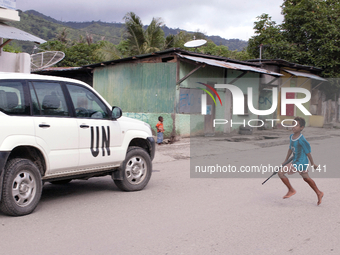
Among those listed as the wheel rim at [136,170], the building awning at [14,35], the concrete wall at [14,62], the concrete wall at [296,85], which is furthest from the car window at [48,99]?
the concrete wall at [296,85]

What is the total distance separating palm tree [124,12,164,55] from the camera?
84.6ft

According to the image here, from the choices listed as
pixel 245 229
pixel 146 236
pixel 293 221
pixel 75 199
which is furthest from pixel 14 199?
pixel 293 221

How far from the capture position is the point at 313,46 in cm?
2472

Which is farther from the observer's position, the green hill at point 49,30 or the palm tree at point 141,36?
the green hill at point 49,30

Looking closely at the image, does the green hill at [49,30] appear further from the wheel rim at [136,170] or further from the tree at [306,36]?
the wheel rim at [136,170]

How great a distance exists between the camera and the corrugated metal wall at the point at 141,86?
1541 cm

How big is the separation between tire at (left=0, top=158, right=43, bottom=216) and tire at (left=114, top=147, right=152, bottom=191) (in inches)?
65.6

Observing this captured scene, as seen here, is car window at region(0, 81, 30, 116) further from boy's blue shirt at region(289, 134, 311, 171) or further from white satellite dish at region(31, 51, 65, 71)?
white satellite dish at region(31, 51, 65, 71)

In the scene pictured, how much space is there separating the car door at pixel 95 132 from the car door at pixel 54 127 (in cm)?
15

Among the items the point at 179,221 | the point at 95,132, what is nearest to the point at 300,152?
the point at 179,221

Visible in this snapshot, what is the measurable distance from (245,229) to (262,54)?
2376 centimetres

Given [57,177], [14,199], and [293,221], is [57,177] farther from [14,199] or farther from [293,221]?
[293,221]

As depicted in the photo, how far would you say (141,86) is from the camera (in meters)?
16.4

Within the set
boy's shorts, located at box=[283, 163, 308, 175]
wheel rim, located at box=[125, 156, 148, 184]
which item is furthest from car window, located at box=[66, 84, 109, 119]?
boy's shorts, located at box=[283, 163, 308, 175]
